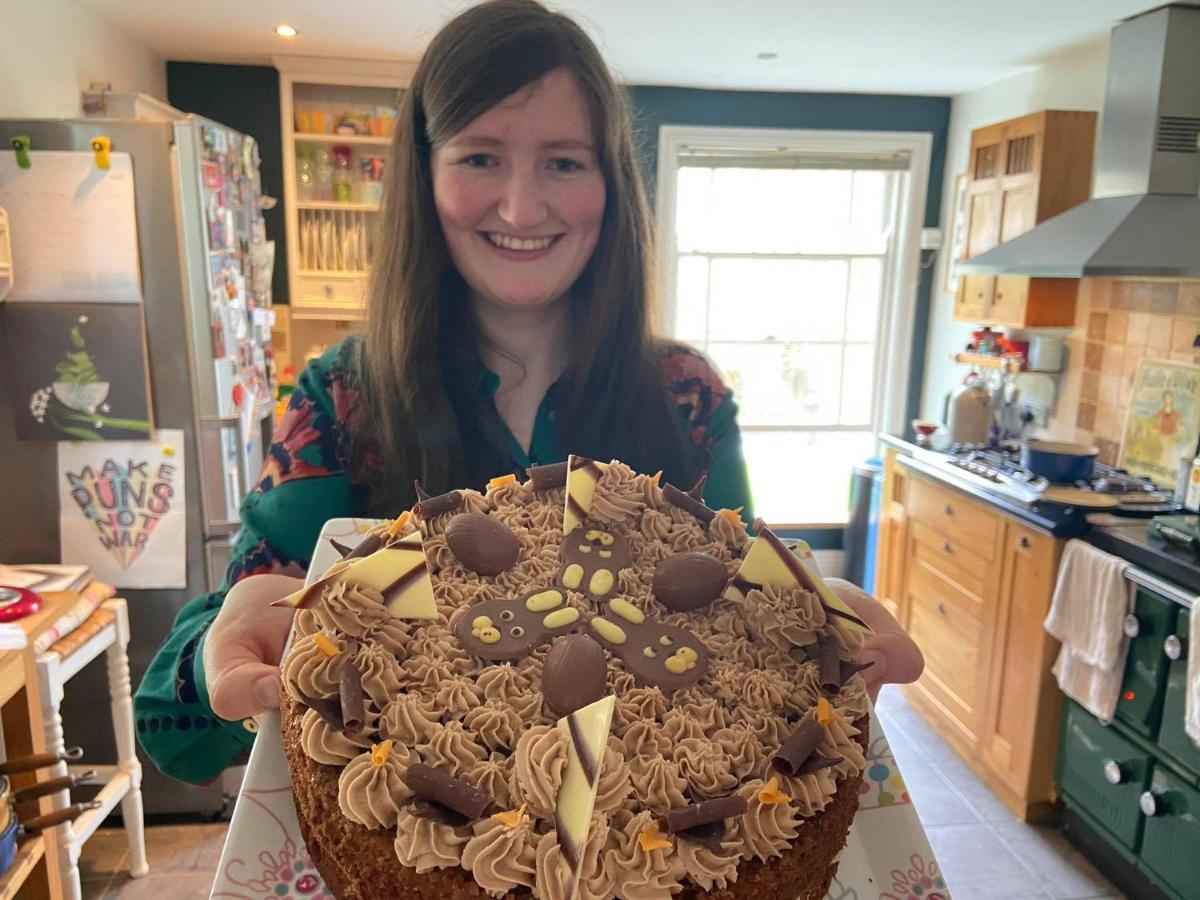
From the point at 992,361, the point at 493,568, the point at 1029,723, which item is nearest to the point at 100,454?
the point at 493,568

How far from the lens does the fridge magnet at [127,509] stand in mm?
2535

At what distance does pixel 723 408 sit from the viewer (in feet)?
4.16

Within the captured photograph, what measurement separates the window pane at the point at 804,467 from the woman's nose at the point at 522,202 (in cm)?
410

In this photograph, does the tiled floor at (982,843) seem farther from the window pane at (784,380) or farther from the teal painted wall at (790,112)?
the teal painted wall at (790,112)

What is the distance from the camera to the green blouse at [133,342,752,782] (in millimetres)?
938

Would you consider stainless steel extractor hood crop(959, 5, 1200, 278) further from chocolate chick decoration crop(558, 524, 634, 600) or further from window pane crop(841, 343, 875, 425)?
chocolate chick decoration crop(558, 524, 634, 600)

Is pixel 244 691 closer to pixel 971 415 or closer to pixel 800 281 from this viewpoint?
pixel 971 415

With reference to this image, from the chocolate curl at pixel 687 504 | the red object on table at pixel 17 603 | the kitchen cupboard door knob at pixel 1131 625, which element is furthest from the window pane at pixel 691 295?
the chocolate curl at pixel 687 504

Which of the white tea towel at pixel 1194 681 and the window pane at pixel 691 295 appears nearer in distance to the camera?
the white tea towel at pixel 1194 681

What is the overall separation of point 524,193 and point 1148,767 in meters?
2.50

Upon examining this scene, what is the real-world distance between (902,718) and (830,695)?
10.6 ft

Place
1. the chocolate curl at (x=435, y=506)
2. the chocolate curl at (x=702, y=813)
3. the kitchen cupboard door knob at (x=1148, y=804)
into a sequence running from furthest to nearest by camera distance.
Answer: the kitchen cupboard door knob at (x=1148, y=804) < the chocolate curl at (x=435, y=506) < the chocolate curl at (x=702, y=813)

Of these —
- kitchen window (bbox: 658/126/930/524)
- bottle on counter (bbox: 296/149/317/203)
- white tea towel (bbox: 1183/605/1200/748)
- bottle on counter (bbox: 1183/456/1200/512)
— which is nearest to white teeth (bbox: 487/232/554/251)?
white tea towel (bbox: 1183/605/1200/748)

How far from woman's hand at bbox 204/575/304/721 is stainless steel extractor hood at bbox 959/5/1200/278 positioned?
265cm
